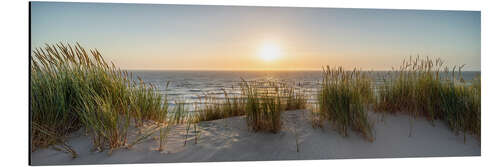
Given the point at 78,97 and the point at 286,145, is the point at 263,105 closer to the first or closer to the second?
the point at 286,145

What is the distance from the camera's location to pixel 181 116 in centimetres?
318

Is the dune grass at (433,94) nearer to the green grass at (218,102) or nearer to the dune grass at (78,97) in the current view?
the green grass at (218,102)

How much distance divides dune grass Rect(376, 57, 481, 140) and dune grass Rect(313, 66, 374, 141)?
0.37 meters

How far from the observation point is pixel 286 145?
2709 mm

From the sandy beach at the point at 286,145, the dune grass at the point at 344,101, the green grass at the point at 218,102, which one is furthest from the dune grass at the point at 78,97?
the dune grass at the point at 344,101

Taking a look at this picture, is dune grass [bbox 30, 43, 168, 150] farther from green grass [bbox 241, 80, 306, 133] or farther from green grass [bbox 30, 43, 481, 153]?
green grass [bbox 241, 80, 306, 133]

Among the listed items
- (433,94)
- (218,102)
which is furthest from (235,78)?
(433,94)

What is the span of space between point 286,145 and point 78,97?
1914 millimetres

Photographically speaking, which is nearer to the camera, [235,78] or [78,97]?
[78,97]

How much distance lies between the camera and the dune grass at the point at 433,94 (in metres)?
2.95

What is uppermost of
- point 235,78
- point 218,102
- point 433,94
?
point 235,78

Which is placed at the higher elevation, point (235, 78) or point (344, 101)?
point (235, 78)
